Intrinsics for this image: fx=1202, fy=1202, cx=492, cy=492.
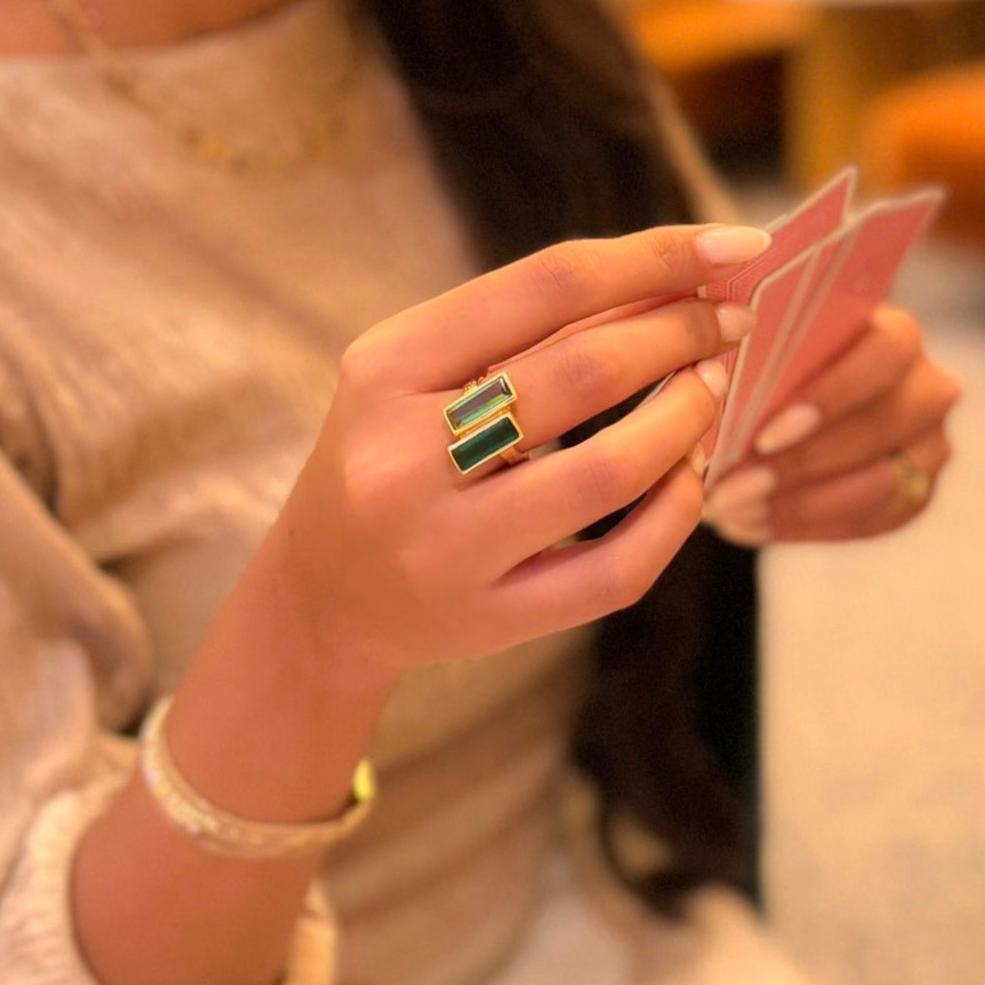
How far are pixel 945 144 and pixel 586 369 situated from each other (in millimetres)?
1785

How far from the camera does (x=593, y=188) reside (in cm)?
67

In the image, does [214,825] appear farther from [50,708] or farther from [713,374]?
[713,374]

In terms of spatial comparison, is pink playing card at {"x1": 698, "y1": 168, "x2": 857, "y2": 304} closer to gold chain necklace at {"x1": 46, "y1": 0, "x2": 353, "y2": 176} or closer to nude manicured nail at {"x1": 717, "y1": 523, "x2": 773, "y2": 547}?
nude manicured nail at {"x1": 717, "y1": 523, "x2": 773, "y2": 547}

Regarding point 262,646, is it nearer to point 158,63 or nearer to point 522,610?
point 522,610

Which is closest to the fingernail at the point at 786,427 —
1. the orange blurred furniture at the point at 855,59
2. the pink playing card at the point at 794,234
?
the pink playing card at the point at 794,234

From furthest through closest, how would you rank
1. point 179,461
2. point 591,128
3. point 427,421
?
point 591,128, point 179,461, point 427,421

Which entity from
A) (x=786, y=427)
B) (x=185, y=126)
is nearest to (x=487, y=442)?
(x=786, y=427)

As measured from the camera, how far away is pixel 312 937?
52 centimetres

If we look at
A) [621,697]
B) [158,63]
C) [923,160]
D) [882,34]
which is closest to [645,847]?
[621,697]

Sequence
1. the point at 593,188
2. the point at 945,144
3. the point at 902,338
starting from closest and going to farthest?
the point at 902,338, the point at 593,188, the point at 945,144

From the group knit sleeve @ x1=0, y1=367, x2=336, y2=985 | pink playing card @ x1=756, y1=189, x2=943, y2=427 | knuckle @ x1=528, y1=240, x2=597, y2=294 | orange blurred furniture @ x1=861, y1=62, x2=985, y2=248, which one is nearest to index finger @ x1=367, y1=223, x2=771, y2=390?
knuckle @ x1=528, y1=240, x2=597, y2=294

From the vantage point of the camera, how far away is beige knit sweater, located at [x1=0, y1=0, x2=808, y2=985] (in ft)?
1.69

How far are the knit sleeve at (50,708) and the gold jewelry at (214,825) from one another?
0.24 ft

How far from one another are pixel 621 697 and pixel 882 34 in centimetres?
243
